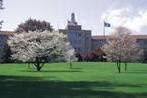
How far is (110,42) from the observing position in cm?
7419

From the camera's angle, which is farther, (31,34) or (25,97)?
(31,34)

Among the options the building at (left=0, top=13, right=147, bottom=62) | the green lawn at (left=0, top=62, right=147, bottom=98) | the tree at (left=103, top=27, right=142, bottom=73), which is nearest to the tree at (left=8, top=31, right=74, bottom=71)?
the tree at (left=103, top=27, right=142, bottom=73)

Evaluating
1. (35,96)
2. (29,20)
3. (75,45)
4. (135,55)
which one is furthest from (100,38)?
(35,96)

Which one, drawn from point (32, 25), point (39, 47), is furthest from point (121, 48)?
point (32, 25)

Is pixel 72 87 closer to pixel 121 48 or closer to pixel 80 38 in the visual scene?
pixel 121 48

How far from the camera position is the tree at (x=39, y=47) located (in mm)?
66312

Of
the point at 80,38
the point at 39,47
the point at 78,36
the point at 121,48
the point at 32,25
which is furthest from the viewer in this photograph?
the point at 80,38

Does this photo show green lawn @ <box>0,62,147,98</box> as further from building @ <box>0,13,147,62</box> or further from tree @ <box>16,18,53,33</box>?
building @ <box>0,13,147,62</box>

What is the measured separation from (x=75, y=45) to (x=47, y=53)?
106407 millimetres

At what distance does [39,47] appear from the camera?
217 feet

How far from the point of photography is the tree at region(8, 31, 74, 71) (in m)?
66.3

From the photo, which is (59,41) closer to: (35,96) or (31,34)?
(31,34)

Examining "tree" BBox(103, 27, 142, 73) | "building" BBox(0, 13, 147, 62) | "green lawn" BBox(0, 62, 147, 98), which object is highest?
"building" BBox(0, 13, 147, 62)

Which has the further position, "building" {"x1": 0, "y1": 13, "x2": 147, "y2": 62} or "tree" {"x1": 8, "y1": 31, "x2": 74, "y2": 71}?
"building" {"x1": 0, "y1": 13, "x2": 147, "y2": 62}
